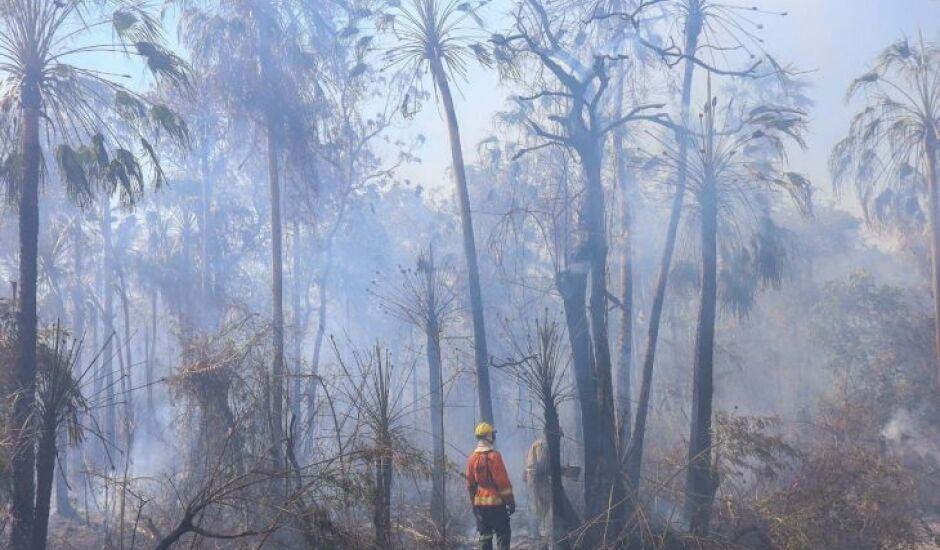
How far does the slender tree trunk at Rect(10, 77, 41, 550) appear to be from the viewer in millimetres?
9977

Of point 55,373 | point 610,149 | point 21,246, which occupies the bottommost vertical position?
point 55,373

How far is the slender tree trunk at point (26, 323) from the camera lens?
393 inches

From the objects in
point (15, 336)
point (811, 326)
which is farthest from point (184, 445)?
point (811, 326)

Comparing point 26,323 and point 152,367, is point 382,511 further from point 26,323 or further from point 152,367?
point 152,367

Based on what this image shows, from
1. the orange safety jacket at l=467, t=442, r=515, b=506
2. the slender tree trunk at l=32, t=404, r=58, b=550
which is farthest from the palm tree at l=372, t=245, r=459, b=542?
the slender tree trunk at l=32, t=404, r=58, b=550

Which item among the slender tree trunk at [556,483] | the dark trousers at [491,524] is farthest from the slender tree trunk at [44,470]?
the slender tree trunk at [556,483]

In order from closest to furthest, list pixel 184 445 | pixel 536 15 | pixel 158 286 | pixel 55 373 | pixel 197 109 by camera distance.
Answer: pixel 55 373, pixel 536 15, pixel 184 445, pixel 197 109, pixel 158 286

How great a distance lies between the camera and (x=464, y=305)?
2630 centimetres

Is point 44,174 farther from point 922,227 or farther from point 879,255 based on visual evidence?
point 879,255

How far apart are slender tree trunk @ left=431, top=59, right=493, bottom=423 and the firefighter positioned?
6839 mm

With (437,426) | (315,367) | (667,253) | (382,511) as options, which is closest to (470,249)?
(667,253)

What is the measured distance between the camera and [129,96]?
11.8m

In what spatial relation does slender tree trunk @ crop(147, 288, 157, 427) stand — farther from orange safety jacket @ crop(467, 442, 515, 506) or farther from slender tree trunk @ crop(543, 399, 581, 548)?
slender tree trunk @ crop(543, 399, 581, 548)

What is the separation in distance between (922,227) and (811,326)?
5073mm
